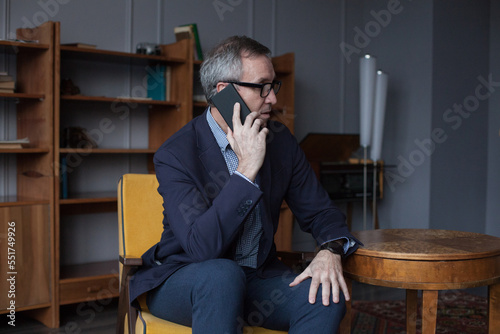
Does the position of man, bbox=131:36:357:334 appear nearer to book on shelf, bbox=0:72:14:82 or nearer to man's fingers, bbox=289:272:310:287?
man's fingers, bbox=289:272:310:287

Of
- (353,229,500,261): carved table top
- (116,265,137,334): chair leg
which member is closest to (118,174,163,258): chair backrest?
(116,265,137,334): chair leg

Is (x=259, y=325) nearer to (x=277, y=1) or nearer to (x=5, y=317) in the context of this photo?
(x=5, y=317)

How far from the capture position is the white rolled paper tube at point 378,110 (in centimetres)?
437

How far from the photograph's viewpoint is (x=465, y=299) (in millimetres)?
3904

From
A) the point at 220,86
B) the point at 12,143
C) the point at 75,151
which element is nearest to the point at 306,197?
the point at 220,86

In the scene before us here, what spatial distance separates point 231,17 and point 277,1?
22.3 inches

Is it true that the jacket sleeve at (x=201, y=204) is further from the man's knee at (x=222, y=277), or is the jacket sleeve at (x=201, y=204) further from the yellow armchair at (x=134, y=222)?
the yellow armchair at (x=134, y=222)

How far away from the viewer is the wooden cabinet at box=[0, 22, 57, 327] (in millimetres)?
3053

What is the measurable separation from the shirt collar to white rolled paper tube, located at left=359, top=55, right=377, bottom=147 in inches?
105

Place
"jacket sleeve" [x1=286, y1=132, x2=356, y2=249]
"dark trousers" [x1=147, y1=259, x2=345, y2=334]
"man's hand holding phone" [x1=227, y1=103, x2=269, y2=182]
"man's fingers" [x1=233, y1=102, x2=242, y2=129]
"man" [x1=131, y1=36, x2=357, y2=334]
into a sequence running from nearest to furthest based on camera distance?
"dark trousers" [x1=147, y1=259, x2=345, y2=334] → "man" [x1=131, y1=36, x2=357, y2=334] → "man's hand holding phone" [x1=227, y1=103, x2=269, y2=182] → "man's fingers" [x1=233, y1=102, x2=242, y2=129] → "jacket sleeve" [x1=286, y1=132, x2=356, y2=249]

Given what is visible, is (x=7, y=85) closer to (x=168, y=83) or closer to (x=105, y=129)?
(x=105, y=129)

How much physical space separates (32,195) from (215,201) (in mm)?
2202

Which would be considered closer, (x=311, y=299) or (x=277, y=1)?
(x=311, y=299)

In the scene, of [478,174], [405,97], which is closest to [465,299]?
[478,174]
